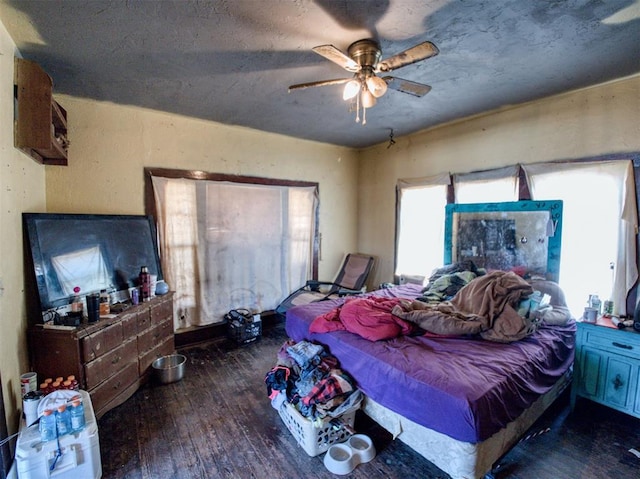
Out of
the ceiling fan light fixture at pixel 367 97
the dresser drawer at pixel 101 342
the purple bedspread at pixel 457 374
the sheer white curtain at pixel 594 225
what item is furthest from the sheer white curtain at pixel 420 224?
the dresser drawer at pixel 101 342

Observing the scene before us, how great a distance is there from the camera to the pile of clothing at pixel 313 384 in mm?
1853

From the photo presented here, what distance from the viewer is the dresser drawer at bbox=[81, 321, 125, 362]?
2082 mm

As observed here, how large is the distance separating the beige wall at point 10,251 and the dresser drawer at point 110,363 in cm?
37

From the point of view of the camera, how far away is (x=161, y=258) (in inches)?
130

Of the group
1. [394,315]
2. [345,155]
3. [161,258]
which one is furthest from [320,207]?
[394,315]

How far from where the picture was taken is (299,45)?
6.51 feet

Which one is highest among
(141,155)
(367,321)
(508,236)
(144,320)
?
(141,155)

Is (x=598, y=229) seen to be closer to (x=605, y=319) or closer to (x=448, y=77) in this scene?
(x=605, y=319)

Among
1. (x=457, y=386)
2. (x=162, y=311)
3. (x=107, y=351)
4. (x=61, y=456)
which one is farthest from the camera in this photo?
(x=162, y=311)

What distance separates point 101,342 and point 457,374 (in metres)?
2.35

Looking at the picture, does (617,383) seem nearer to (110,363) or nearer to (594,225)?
(594,225)

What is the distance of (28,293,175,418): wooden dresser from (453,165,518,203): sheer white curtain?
3.39m

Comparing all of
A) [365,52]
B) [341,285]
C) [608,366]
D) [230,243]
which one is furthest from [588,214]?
[230,243]

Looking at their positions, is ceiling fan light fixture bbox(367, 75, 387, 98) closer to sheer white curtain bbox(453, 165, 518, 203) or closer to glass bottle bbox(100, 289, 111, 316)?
sheer white curtain bbox(453, 165, 518, 203)
